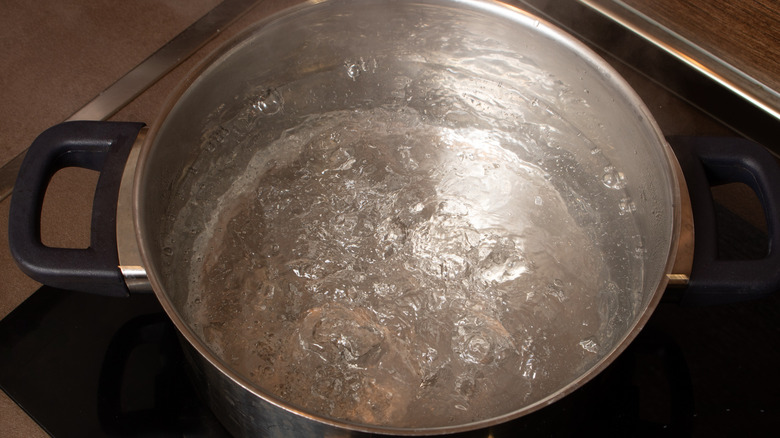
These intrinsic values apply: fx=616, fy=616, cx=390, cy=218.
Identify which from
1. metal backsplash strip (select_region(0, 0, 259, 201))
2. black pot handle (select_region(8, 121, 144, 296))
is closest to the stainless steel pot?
black pot handle (select_region(8, 121, 144, 296))

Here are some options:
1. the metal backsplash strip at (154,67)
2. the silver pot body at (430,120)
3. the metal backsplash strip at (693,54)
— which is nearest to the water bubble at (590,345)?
the silver pot body at (430,120)

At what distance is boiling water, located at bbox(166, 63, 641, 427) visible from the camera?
2.29ft

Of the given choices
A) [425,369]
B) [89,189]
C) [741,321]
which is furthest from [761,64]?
[89,189]

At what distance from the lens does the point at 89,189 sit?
0.90 metres

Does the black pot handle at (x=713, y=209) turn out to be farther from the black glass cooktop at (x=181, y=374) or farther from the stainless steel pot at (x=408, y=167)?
the black glass cooktop at (x=181, y=374)

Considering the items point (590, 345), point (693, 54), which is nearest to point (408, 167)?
point (590, 345)

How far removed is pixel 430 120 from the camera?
3.25 feet

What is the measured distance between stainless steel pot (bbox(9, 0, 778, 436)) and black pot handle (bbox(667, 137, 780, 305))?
0.01 metres

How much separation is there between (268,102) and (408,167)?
23cm

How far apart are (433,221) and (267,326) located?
10.6 inches

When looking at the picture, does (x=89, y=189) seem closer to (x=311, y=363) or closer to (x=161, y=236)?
(x=161, y=236)

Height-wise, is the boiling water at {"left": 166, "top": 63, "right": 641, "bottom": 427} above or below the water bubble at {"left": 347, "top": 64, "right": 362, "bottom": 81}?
below

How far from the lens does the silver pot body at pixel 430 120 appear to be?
0.68 m

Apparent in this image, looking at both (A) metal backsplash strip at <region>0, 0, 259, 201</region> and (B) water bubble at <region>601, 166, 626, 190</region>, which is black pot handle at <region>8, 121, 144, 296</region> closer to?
(A) metal backsplash strip at <region>0, 0, 259, 201</region>
